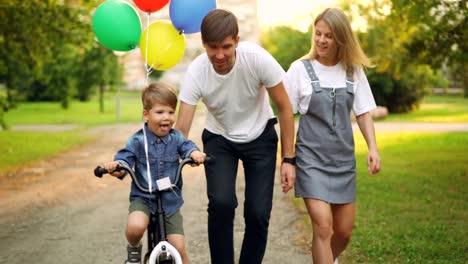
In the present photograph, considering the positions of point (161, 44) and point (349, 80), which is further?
point (161, 44)

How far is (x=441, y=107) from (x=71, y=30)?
2171cm

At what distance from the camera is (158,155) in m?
4.50

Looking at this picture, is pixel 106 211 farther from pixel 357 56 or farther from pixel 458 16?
pixel 458 16

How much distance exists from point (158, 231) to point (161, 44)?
151 cm

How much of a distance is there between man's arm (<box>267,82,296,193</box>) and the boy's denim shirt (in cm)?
69

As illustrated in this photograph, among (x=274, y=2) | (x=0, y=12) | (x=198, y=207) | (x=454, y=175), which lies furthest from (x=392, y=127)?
(x=198, y=207)

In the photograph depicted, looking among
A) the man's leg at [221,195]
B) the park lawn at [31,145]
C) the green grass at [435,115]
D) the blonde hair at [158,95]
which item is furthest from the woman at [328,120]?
the green grass at [435,115]

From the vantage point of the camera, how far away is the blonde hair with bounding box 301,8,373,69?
480 centimetres

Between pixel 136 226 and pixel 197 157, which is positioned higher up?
pixel 197 157

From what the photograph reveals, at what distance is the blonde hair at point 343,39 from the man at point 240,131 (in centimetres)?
43

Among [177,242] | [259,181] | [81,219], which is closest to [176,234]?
[177,242]

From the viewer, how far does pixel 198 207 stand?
8.80 meters

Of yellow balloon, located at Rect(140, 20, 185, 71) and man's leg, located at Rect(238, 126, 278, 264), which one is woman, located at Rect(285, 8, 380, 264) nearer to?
man's leg, located at Rect(238, 126, 278, 264)

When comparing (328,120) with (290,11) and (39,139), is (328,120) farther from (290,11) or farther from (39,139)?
(290,11)
